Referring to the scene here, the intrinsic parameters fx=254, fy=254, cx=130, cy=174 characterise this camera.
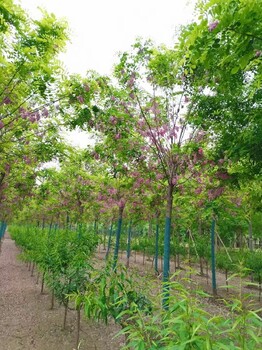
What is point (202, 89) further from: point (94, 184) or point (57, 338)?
point (94, 184)

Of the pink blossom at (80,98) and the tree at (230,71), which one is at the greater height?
the pink blossom at (80,98)

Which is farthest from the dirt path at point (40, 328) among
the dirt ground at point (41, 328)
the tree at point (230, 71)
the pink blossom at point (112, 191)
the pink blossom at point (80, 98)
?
the pink blossom at point (80, 98)

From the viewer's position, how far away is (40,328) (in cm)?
657

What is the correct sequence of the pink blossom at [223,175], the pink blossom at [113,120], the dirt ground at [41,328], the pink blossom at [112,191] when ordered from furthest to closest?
the pink blossom at [112,191], the pink blossom at [113,120], the pink blossom at [223,175], the dirt ground at [41,328]

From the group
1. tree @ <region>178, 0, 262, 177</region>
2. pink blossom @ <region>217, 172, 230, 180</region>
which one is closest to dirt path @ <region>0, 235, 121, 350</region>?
pink blossom @ <region>217, 172, 230, 180</region>

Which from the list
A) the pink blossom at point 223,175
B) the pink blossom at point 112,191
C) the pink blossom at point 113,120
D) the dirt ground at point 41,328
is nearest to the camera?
the dirt ground at point 41,328

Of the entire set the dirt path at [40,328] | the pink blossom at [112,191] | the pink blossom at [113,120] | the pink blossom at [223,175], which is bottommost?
the dirt path at [40,328]

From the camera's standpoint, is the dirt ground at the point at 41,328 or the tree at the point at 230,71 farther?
the dirt ground at the point at 41,328

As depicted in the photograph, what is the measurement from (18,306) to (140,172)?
588 centimetres

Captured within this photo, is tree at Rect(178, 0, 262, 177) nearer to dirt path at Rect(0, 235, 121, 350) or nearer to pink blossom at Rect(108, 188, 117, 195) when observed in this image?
dirt path at Rect(0, 235, 121, 350)

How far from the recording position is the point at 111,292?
333 centimetres

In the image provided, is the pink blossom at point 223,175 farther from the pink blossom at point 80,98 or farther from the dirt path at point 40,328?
the dirt path at point 40,328

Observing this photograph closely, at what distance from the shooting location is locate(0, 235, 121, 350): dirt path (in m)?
5.72

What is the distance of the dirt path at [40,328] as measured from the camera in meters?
5.72
